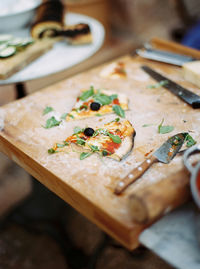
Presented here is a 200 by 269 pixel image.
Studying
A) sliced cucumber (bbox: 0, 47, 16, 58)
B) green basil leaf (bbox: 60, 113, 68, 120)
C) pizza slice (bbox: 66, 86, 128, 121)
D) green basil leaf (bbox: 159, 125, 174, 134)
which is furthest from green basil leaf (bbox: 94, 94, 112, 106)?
sliced cucumber (bbox: 0, 47, 16, 58)

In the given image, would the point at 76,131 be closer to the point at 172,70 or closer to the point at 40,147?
the point at 40,147

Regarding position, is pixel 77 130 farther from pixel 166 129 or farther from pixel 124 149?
pixel 166 129

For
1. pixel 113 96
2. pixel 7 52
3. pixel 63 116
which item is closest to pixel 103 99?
pixel 113 96

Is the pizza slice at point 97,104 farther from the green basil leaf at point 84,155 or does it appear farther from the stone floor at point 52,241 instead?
the stone floor at point 52,241

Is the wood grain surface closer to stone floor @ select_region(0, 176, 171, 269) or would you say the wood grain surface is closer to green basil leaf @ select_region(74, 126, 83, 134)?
green basil leaf @ select_region(74, 126, 83, 134)

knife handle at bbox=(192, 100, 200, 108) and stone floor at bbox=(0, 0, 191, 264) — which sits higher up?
knife handle at bbox=(192, 100, 200, 108)

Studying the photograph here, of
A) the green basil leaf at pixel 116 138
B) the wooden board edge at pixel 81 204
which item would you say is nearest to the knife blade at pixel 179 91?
the green basil leaf at pixel 116 138
